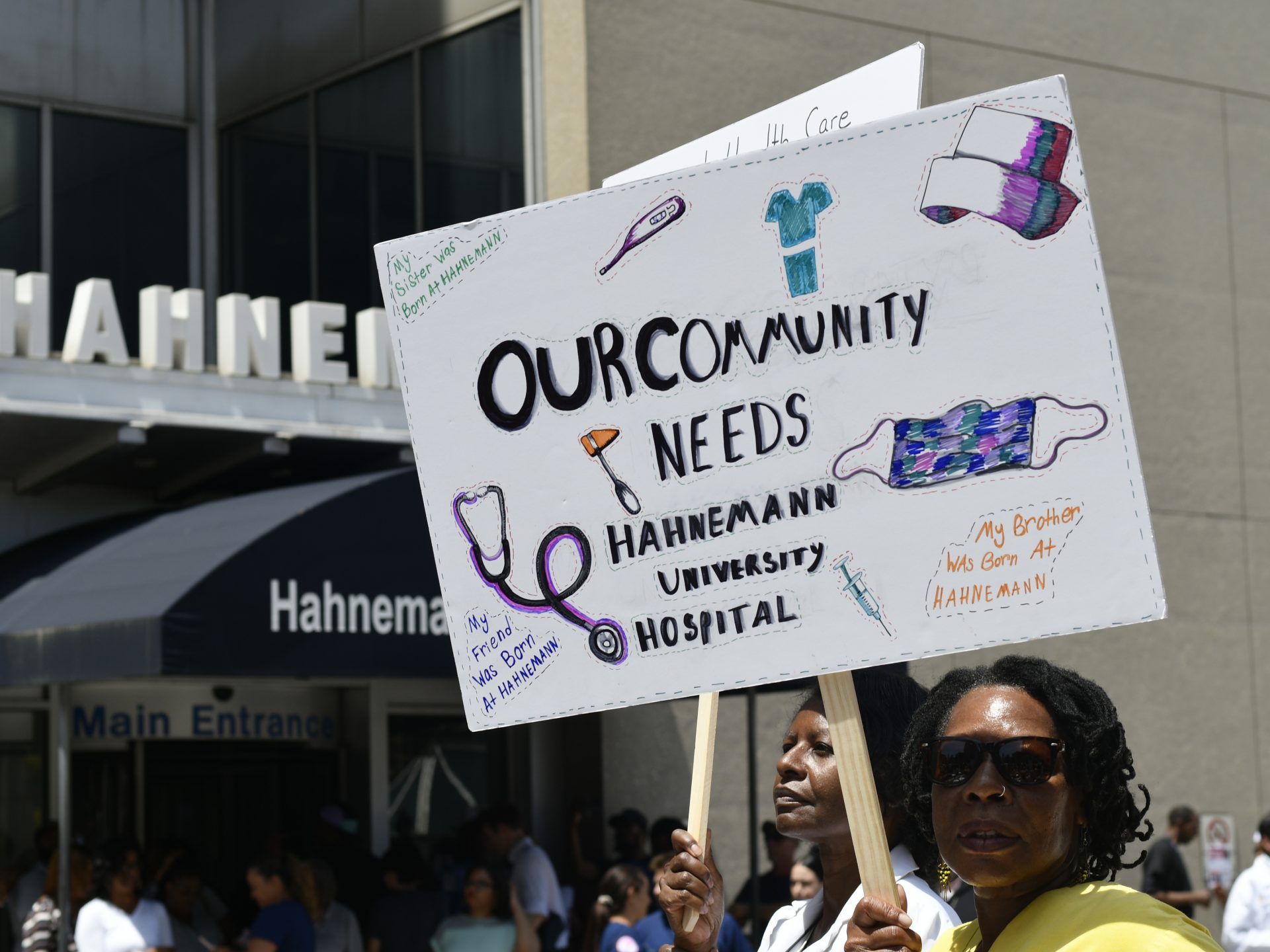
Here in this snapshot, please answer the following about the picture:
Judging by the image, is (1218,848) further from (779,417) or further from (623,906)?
(779,417)

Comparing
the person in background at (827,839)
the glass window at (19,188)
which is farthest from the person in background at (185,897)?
the person in background at (827,839)

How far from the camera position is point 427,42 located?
14312 millimetres

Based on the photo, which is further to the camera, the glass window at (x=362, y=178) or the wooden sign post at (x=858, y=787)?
the glass window at (x=362, y=178)

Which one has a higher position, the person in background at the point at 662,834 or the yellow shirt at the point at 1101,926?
the yellow shirt at the point at 1101,926

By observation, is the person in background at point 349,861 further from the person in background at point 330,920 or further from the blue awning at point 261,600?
the blue awning at point 261,600

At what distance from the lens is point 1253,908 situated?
33.4 ft

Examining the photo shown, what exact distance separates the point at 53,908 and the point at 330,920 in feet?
5.24

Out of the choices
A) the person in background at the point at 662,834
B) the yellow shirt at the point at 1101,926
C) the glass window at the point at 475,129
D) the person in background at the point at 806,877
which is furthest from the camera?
the glass window at the point at 475,129

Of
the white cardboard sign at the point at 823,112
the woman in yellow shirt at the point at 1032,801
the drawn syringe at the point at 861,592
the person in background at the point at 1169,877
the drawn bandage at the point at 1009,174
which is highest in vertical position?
the white cardboard sign at the point at 823,112

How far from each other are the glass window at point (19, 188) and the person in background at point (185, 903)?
16.5ft

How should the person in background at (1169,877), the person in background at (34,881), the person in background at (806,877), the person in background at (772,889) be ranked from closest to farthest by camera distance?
the person in background at (806,877), the person in background at (34,881), the person in background at (772,889), the person in background at (1169,877)

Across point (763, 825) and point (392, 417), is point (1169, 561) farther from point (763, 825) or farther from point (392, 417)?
point (392, 417)

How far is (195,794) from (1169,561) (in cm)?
810

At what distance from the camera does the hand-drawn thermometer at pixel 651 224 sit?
11.6 ft
